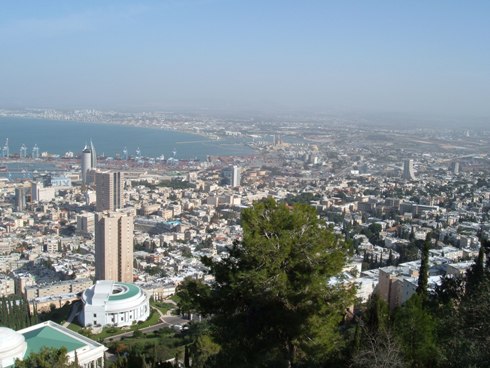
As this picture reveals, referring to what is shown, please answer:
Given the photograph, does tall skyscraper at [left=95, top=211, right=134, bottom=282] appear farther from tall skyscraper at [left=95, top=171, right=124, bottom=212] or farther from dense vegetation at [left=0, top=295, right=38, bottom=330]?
tall skyscraper at [left=95, top=171, right=124, bottom=212]

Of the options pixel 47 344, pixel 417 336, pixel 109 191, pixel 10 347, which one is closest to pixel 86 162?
pixel 109 191

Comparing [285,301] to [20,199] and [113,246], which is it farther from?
[20,199]

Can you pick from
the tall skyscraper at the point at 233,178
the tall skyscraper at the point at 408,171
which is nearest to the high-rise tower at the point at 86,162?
the tall skyscraper at the point at 233,178

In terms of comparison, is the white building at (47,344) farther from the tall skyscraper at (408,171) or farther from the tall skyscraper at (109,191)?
the tall skyscraper at (408,171)

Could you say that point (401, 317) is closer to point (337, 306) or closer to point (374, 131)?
point (337, 306)

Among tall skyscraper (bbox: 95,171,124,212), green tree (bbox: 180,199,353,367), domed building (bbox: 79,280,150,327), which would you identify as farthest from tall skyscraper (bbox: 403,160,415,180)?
green tree (bbox: 180,199,353,367)

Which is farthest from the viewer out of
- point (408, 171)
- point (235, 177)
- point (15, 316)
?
point (408, 171)
